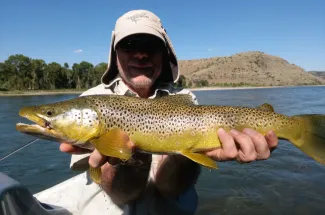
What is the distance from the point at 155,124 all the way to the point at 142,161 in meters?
0.53

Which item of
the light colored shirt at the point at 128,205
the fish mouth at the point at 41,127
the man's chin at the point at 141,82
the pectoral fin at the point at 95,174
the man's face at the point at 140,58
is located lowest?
the light colored shirt at the point at 128,205

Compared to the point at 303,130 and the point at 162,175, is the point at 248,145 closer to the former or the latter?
the point at 303,130

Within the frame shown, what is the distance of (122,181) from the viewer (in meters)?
3.34

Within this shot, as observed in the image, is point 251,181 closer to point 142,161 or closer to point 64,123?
point 142,161

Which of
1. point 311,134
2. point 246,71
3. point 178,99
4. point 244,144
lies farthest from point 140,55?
point 246,71

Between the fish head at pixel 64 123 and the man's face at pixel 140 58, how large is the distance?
4.01 ft

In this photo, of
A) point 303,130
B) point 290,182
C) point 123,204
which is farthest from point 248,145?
point 290,182

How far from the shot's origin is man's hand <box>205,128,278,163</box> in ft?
9.30

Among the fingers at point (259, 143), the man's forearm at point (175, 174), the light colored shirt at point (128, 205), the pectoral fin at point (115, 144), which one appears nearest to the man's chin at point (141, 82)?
the light colored shirt at point (128, 205)

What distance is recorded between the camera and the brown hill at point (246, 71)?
5256 inches

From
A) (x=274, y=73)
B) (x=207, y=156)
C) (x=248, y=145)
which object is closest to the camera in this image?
(x=248, y=145)

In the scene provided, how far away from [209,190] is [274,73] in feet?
501

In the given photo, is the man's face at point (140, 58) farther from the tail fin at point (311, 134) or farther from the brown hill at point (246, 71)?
the brown hill at point (246, 71)

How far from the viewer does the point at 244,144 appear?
2.81 meters
